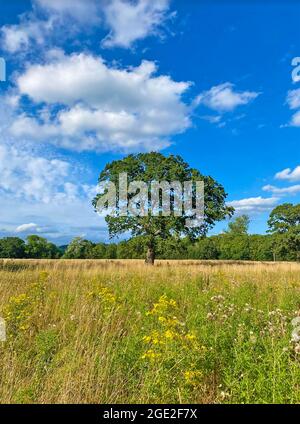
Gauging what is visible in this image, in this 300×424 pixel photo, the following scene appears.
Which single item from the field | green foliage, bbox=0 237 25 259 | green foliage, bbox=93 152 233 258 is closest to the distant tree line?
green foliage, bbox=0 237 25 259

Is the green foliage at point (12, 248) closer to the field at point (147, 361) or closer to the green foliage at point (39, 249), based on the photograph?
the green foliage at point (39, 249)

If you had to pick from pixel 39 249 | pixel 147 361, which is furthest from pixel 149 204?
pixel 39 249

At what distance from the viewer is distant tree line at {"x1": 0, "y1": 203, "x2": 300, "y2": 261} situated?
4988 centimetres

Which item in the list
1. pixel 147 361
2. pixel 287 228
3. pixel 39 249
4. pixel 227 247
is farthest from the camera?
pixel 39 249

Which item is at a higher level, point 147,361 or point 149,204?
point 149,204

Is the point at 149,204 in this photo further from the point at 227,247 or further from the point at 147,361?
the point at 227,247

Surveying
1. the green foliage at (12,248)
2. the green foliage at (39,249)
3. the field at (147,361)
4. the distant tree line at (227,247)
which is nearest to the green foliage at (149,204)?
the distant tree line at (227,247)

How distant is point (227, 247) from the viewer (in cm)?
7762

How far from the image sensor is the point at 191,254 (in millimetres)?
82562

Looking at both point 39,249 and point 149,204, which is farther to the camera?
point 39,249

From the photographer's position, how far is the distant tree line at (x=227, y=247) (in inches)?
1964

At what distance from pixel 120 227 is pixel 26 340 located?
85.6 ft

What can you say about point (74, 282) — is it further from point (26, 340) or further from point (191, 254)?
point (191, 254)
